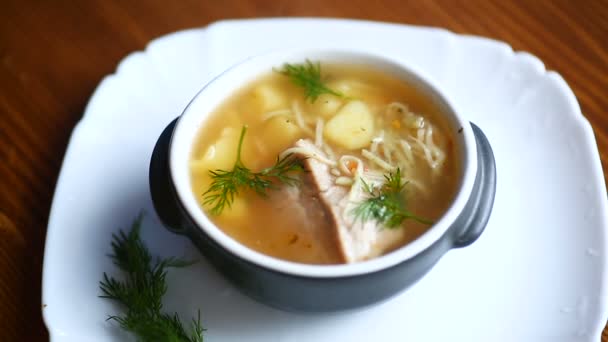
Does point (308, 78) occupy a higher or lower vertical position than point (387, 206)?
higher

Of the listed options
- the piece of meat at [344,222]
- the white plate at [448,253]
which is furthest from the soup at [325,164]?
the white plate at [448,253]

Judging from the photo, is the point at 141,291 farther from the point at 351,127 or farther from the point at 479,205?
the point at 479,205

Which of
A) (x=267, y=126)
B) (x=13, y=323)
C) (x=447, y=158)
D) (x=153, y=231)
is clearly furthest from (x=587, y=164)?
(x=13, y=323)

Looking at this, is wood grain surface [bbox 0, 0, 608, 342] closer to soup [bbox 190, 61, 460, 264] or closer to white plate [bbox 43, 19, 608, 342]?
white plate [bbox 43, 19, 608, 342]

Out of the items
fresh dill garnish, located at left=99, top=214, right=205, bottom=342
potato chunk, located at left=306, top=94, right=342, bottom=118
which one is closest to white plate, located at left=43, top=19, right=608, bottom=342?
fresh dill garnish, located at left=99, top=214, right=205, bottom=342

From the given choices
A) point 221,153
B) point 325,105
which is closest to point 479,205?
point 325,105

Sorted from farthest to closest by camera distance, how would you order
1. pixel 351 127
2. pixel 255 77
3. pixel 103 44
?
pixel 103 44 → pixel 255 77 → pixel 351 127
